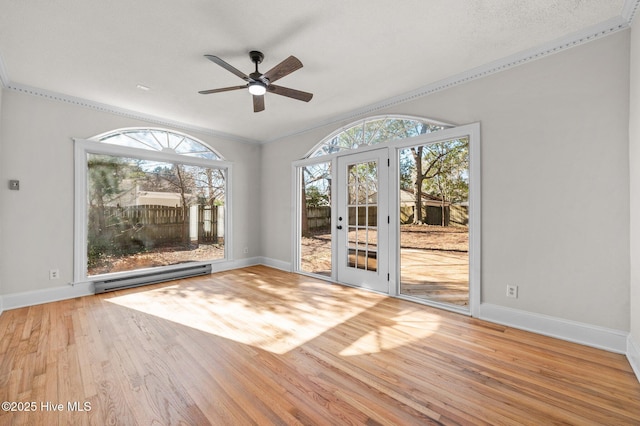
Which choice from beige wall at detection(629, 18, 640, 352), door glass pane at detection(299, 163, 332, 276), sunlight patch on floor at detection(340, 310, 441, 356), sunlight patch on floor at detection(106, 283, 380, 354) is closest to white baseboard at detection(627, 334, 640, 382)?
beige wall at detection(629, 18, 640, 352)

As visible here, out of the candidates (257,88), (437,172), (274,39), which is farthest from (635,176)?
(437,172)

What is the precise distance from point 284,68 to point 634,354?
3460mm

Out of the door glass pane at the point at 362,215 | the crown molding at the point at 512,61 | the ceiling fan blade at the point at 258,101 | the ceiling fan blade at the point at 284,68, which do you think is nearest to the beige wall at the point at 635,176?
the crown molding at the point at 512,61

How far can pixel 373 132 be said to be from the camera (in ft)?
13.0

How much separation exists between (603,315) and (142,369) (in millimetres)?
3656

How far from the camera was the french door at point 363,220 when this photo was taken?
3779 mm

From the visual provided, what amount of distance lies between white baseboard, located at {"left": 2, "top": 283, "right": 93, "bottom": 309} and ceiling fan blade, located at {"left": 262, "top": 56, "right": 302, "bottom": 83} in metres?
3.76

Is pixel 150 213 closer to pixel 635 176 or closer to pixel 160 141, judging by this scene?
pixel 160 141

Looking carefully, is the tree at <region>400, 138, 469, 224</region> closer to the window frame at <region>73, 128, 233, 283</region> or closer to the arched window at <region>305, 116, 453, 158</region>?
the arched window at <region>305, 116, 453, 158</region>

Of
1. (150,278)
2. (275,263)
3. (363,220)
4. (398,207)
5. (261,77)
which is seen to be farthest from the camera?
(275,263)

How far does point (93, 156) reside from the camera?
3873 mm

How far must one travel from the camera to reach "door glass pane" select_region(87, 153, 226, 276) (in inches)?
156

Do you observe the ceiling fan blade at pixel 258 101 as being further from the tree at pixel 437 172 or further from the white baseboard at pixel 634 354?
the tree at pixel 437 172

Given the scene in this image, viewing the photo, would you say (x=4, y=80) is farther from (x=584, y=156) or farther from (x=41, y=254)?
(x=584, y=156)
